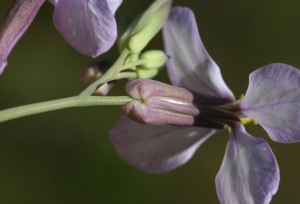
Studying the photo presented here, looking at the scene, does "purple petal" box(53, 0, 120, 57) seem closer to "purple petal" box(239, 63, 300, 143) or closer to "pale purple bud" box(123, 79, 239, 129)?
"pale purple bud" box(123, 79, 239, 129)

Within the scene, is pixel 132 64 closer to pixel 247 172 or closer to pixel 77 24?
pixel 77 24

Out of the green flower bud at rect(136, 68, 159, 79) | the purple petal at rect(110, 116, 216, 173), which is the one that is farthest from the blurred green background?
the green flower bud at rect(136, 68, 159, 79)

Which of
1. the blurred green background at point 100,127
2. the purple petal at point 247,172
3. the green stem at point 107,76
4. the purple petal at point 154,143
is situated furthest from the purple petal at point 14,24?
the blurred green background at point 100,127

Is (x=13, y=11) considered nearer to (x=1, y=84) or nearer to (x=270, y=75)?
(x=270, y=75)

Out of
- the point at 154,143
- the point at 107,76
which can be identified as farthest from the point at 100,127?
the point at 107,76

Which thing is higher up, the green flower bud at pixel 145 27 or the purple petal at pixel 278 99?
the green flower bud at pixel 145 27

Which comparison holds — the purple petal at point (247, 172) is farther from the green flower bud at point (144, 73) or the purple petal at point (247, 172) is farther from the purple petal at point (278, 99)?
the green flower bud at point (144, 73)

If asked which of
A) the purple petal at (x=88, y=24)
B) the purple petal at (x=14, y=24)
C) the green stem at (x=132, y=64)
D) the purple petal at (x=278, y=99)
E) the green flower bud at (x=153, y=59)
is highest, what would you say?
the purple petal at (x=14, y=24)

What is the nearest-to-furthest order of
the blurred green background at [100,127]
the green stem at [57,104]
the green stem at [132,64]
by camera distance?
the green stem at [57,104] < the green stem at [132,64] < the blurred green background at [100,127]

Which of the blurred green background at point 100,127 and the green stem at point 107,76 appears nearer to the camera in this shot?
the green stem at point 107,76
